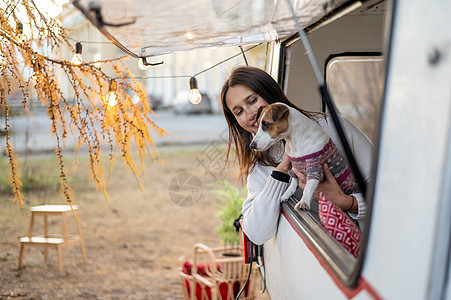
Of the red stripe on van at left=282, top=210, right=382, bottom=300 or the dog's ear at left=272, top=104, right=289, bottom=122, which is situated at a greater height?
the dog's ear at left=272, top=104, right=289, bottom=122

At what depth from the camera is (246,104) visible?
2.90 metres

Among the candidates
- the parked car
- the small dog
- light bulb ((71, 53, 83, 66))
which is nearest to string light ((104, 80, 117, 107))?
light bulb ((71, 53, 83, 66))

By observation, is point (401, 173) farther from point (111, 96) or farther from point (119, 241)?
point (119, 241)

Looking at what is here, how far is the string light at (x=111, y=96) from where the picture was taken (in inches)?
144

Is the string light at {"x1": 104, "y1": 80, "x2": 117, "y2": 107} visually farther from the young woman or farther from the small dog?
the small dog

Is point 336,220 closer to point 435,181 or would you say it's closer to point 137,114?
point 435,181

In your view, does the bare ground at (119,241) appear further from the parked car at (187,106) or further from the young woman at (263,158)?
the parked car at (187,106)

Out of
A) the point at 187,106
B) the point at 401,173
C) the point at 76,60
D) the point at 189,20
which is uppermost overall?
the point at 189,20

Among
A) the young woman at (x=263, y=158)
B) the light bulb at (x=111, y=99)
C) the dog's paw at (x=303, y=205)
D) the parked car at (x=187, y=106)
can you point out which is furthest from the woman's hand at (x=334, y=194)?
the parked car at (x=187, y=106)

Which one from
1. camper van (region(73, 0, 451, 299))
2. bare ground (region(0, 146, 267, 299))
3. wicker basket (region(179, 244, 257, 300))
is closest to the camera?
camper van (region(73, 0, 451, 299))

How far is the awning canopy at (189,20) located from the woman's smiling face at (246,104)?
14.4 inches

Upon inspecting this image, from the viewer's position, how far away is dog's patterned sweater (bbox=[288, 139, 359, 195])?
7.84 ft

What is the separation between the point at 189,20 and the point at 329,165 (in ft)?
3.32

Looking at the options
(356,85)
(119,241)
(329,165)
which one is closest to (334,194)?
(329,165)
